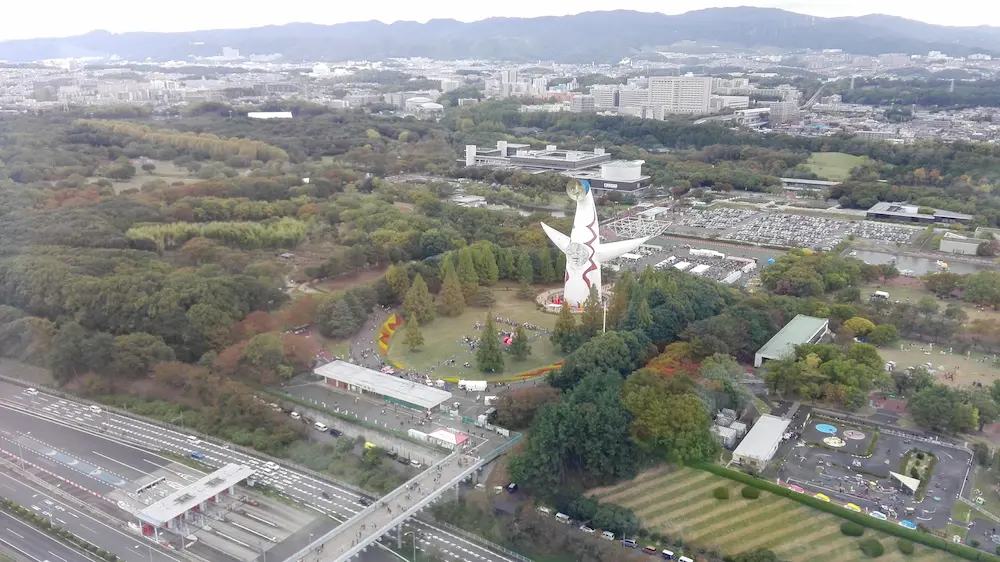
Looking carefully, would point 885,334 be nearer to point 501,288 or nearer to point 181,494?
point 501,288

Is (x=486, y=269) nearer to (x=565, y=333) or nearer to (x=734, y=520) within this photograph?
(x=565, y=333)

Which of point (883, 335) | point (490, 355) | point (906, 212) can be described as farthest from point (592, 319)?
point (906, 212)

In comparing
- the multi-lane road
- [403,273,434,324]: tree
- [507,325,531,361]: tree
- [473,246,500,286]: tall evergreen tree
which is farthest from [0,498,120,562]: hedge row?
[473,246,500,286]: tall evergreen tree

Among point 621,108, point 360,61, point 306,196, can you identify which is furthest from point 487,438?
point 360,61

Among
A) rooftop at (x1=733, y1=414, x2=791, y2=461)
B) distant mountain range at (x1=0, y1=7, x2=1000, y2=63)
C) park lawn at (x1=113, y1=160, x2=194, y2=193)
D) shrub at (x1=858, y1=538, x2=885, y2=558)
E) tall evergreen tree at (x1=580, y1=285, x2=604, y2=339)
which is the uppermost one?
distant mountain range at (x1=0, y1=7, x2=1000, y2=63)

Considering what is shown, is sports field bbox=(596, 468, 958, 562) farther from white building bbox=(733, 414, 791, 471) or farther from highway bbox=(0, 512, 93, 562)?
highway bbox=(0, 512, 93, 562)

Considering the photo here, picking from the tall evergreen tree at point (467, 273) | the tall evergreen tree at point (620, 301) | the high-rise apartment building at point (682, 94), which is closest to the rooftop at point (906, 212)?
the tall evergreen tree at point (620, 301)
